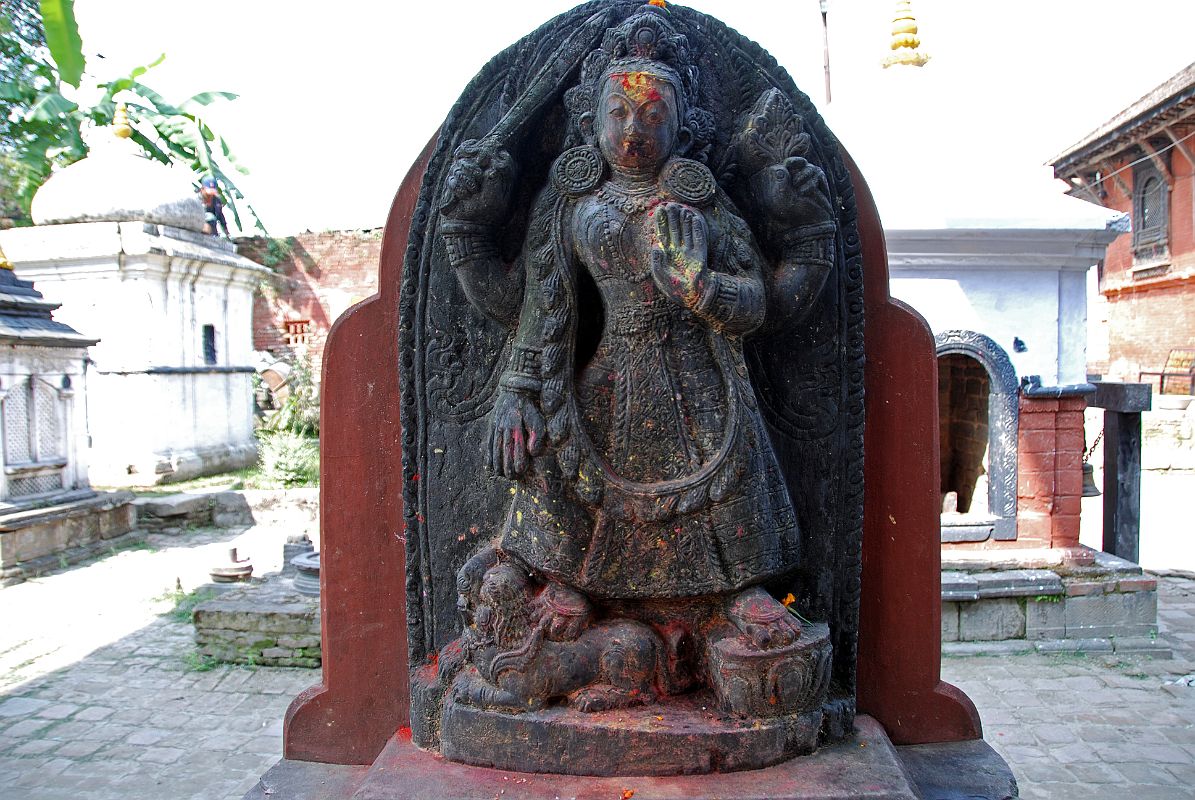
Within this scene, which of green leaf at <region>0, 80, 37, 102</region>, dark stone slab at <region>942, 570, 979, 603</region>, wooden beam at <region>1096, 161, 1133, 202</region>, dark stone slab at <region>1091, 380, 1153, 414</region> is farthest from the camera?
wooden beam at <region>1096, 161, 1133, 202</region>

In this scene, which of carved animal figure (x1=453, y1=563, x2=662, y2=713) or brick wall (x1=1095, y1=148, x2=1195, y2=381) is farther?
brick wall (x1=1095, y1=148, x2=1195, y2=381)

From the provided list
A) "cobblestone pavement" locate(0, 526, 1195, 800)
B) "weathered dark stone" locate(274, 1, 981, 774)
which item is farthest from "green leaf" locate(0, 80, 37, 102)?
"weathered dark stone" locate(274, 1, 981, 774)

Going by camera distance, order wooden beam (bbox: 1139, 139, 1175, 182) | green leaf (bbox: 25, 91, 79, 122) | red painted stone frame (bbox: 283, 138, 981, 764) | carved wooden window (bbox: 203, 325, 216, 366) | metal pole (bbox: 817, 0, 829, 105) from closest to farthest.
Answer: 1. red painted stone frame (bbox: 283, 138, 981, 764)
2. metal pole (bbox: 817, 0, 829, 105)
3. carved wooden window (bbox: 203, 325, 216, 366)
4. green leaf (bbox: 25, 91, 79, 122)
5. wooden beam (bbox: 1139, 139, 1175, 182)

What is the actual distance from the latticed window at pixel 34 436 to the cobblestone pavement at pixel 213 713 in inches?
72.8

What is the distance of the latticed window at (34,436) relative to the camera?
7930 millimetres

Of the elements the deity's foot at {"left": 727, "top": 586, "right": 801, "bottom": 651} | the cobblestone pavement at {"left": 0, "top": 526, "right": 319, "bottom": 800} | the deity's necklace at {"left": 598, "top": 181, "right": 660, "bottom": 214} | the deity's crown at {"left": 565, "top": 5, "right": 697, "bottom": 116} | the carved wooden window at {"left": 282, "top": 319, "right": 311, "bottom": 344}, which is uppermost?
the carved wooden window at {"left": 282, "top": 319, "right": 311, "bottom": 344}

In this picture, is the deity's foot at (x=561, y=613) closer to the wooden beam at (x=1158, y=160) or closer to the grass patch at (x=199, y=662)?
the grass patch at (x=199, y=662)

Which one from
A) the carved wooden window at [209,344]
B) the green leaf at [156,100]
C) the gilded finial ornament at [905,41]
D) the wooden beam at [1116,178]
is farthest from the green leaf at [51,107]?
the wooden beam at [1116,178]

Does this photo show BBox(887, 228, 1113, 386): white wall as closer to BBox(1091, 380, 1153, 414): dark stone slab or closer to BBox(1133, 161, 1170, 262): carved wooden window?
BBox(1091, 380, 1153, 414): dark stone slab

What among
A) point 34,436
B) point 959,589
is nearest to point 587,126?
point 959,589

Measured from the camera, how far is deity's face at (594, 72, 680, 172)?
181cm

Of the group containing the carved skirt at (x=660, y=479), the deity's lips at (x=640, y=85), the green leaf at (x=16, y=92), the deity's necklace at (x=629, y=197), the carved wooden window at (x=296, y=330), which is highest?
the green leaf at (x=16, y=92)

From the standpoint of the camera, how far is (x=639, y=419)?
1.87 metres

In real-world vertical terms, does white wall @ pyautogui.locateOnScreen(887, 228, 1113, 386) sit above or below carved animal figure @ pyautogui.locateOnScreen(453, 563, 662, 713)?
above
